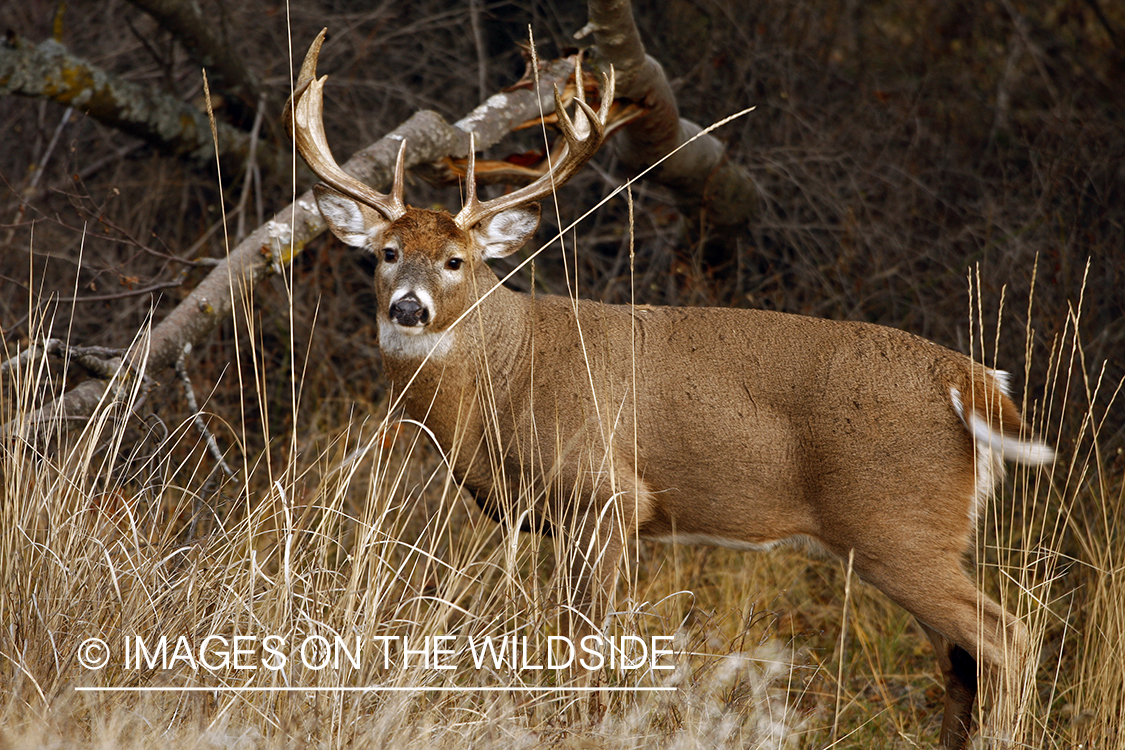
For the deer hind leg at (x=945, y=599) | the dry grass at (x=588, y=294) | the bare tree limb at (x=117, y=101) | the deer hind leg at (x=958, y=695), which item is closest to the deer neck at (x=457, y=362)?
the dry grass at (x=588, y=294)

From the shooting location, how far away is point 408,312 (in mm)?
3635

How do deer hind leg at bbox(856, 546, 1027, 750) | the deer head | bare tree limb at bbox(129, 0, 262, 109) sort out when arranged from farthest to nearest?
bare tree limb at bbox(129, 0, 262, 109)
the deer head
deer hind leg at bbox(856, 546, 1027, 750)

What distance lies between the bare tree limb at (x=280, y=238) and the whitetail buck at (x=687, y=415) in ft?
1.71

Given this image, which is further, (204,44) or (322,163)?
(204,44)

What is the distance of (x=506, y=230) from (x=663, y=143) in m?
1.64

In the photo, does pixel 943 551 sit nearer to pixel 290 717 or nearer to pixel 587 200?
pixel 290 717

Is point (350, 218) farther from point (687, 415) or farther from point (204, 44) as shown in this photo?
point (204, 44)

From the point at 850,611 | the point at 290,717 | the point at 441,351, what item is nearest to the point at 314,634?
the point at 290,717

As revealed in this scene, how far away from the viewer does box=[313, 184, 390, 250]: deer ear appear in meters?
4.13

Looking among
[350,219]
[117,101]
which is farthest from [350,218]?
[117,101]

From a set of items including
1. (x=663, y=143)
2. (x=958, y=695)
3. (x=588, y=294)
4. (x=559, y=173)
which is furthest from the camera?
(x=588, y=294)
